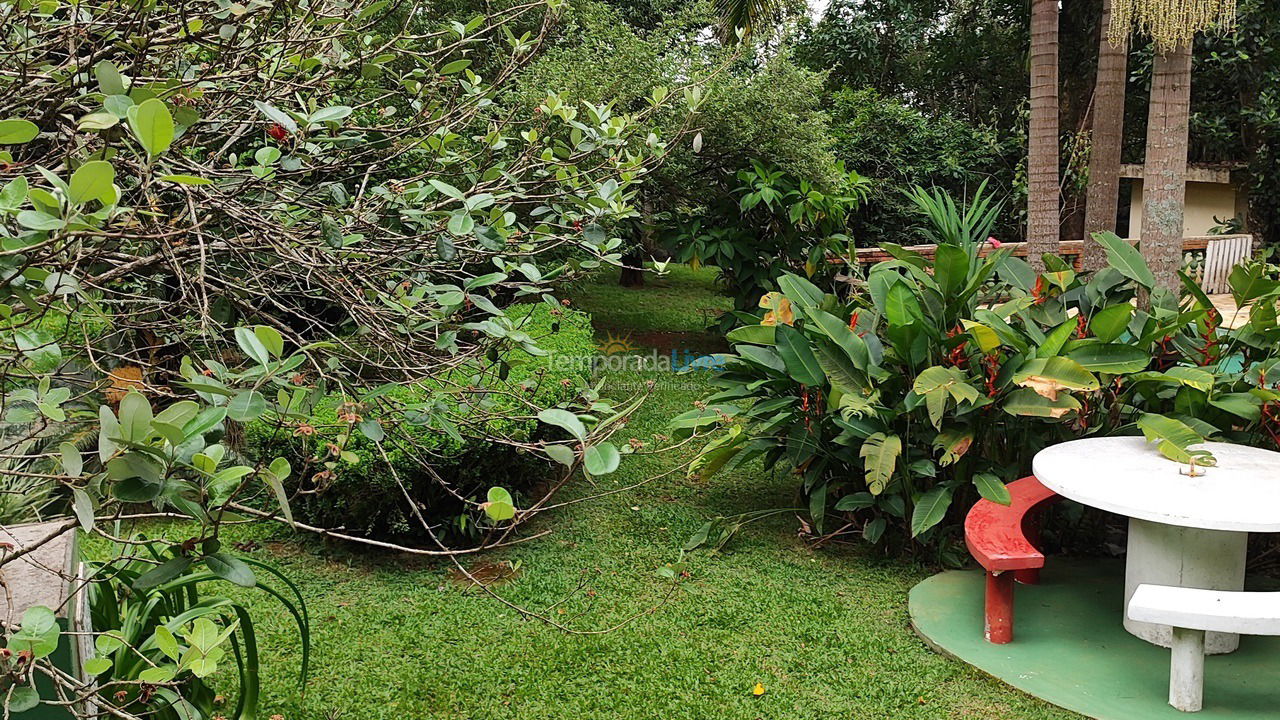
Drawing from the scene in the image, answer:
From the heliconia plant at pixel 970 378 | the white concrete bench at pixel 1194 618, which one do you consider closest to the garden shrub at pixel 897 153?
the heliconia plant at pixel 970 378

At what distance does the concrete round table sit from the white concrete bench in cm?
26

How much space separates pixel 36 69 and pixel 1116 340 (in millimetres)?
4622

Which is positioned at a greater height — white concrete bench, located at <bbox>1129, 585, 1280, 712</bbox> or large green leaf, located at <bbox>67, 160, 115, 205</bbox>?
large green leaf, located at <bbox>67, 160, 115, 205</bbox>

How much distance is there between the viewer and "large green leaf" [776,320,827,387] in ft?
16.6

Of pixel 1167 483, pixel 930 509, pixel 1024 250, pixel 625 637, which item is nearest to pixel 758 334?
pixel 930 509

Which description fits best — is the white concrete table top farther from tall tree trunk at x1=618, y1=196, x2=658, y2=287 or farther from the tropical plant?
tall tree trunk at x1=618, y1=196, x2=658, y2=287

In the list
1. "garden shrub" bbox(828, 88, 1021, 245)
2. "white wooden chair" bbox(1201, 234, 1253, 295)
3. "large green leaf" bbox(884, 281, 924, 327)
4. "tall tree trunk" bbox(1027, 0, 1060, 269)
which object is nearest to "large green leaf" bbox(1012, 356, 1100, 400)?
"large green leaf" bbox(884, 281, 924, 327)

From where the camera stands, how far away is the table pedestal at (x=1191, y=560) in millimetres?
3969

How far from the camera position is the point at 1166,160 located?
6.20m

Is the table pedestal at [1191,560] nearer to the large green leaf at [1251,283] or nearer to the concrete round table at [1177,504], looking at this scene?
the concrete round table at [1177,504]

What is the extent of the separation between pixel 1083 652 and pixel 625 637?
1.94 meters

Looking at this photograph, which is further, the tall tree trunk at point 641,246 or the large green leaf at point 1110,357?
the tall tree trunk at point 641,246

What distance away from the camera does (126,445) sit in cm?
137

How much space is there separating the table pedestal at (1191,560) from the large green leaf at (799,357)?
1.63m
